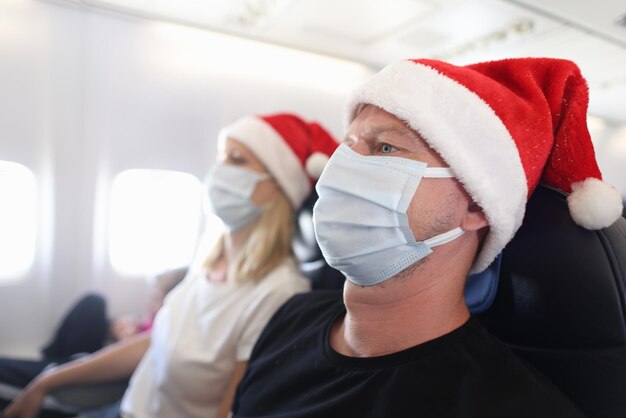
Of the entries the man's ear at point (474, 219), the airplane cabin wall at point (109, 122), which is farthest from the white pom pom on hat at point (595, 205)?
the airplane cabin wall at point (109, 122)

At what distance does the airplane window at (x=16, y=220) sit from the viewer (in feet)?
5.51

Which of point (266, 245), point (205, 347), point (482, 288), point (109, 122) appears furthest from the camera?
point (109, 122)

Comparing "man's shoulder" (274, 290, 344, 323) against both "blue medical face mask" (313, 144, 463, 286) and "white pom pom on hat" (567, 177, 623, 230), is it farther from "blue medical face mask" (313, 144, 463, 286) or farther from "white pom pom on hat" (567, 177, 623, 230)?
"white pom pom on hat" (567, 177, 623, 230)

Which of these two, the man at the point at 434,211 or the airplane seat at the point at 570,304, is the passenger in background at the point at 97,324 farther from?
the airplane seat at the point at 570,304

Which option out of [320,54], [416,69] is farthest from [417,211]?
[320,54]

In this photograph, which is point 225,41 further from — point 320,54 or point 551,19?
point 551,19

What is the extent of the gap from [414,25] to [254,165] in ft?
3.55

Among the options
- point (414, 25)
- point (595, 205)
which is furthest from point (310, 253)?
point (414, 25)

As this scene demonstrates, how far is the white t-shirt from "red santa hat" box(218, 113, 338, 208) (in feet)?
1.12

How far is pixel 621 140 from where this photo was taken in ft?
3.52

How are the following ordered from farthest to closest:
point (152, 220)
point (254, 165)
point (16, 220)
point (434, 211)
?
point (152, 220) → point (16, 220) → point (254, 165) → point (434, 211)

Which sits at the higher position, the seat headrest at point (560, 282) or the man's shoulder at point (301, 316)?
the seat headrest at point (560, 282)

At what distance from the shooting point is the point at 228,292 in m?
1.58

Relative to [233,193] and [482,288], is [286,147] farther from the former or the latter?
[482,288]
